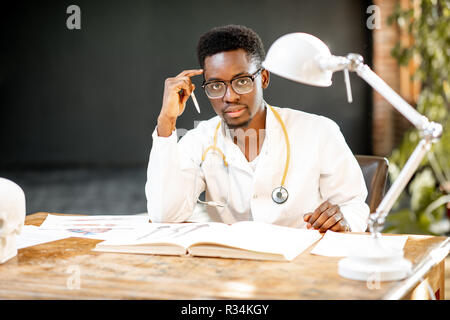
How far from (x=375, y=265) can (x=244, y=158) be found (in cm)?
104

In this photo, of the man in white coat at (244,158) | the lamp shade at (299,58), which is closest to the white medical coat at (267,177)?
the man in white coat at (244,158)

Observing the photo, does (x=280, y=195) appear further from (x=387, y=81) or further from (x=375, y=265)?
(x=387, y=81)

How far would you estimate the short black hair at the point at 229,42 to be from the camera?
83.9 inches

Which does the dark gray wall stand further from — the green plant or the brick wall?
the green plant

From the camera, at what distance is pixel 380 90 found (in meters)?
1.31

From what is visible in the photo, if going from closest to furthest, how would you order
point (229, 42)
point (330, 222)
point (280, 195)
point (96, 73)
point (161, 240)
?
point (161, 240) → point (330, 222) → point (280, 195) → point (229, 42) → point (96, 73)

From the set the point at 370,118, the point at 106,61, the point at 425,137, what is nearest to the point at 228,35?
the point at 425,137

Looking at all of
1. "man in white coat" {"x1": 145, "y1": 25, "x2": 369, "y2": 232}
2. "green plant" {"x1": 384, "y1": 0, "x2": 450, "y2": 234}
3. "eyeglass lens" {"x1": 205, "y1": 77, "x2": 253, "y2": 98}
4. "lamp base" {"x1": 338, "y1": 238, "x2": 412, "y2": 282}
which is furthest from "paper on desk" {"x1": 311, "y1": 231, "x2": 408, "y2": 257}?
"green plant" {"x1": 384, "y1": 0, "x2": 450, "y2": 234}

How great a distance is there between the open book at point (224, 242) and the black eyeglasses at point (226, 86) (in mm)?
571

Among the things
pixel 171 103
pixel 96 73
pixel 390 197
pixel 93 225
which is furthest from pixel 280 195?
pixel 96 73

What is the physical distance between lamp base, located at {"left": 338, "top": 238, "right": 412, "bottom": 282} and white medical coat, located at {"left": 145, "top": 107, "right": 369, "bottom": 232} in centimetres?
76

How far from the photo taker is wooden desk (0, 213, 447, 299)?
3.68 feet

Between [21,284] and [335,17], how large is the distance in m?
7.59

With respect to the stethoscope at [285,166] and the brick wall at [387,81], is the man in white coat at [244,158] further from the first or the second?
the brick wall at [387,81]
